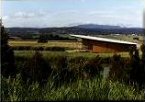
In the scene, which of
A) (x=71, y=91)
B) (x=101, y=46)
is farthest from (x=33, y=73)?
(x=101, y=46)

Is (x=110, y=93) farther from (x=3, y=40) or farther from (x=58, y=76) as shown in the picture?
(x=3, y=40)

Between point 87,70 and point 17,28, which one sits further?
point 17,28

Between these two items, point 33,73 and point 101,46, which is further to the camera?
point 101,46

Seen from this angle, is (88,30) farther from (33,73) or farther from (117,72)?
(33,73)

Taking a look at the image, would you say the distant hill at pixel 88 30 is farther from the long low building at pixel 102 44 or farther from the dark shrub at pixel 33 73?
the dark shrub at pixel 33 73

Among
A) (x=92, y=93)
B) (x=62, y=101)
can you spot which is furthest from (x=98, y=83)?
(x=62, y=101)

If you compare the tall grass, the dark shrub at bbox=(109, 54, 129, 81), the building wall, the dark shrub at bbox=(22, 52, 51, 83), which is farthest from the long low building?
the tall grass

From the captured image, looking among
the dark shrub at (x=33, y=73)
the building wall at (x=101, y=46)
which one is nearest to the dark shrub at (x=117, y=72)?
the building wall at (x=101, y=46)

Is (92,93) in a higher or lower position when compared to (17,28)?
lower
